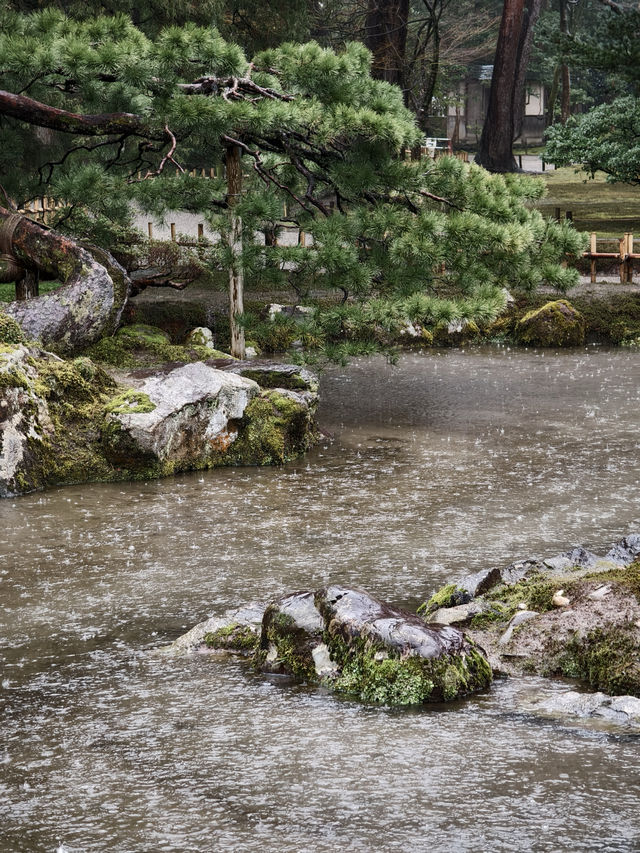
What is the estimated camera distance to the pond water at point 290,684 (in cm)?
461

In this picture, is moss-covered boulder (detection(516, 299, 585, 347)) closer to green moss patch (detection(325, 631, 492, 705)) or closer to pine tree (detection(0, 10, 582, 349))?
pine tree (detection(0, 10, 582, 349))

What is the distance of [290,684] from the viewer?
6109 mm

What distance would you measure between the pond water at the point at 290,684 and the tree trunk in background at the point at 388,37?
643 inches

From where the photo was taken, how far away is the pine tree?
12.4 metres

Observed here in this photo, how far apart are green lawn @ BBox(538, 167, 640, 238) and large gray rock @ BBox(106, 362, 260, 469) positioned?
1903 centimetres

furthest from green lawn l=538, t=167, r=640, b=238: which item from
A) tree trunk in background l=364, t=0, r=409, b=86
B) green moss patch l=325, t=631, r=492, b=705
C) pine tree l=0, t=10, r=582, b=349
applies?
green moss patch l=325, t=631, r=492, b=705

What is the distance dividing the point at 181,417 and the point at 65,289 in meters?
3.37

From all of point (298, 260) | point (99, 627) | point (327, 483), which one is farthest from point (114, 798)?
point (298, 260)

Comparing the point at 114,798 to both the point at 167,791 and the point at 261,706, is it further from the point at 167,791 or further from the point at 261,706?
the point at 261,706

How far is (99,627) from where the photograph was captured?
7.11 meters

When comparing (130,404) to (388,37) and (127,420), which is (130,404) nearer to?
(127,420)

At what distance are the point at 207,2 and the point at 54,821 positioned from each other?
20.3 m

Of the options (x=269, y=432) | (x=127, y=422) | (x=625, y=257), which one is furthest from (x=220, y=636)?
(x=625, y=257)

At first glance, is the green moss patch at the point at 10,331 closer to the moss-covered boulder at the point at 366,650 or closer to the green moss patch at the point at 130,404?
the green moss patch at the point at 130,404
